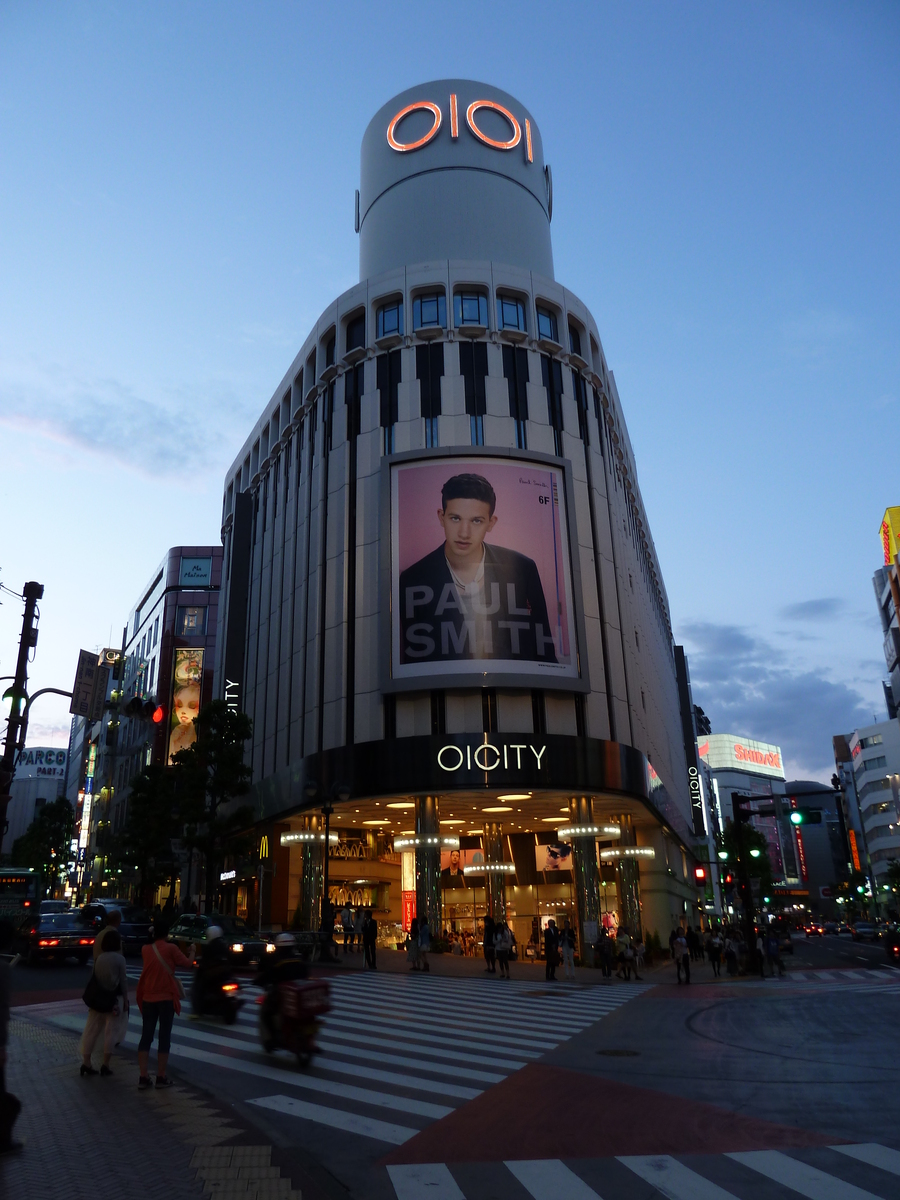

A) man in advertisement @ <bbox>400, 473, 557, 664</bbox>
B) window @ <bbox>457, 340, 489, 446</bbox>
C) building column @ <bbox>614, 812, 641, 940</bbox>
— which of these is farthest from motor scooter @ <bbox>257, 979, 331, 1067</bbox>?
window @ <bbox>457, 340, 489, 446</bbox>

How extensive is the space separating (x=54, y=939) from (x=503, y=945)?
48.6ft

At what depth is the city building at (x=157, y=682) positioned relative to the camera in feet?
268

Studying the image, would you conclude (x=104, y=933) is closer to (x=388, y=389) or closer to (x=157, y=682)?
(x=388, y=389)

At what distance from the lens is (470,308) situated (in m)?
46.0

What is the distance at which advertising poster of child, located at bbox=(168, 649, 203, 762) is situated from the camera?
3174 inches

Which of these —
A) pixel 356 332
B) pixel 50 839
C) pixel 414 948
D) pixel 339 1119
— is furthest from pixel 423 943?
pixel 50 839

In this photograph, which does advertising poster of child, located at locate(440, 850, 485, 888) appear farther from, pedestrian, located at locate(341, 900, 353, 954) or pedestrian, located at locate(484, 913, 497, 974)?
pedestrian, located at locate(484, 913, 497, 974)

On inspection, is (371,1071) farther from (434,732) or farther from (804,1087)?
(434,732)

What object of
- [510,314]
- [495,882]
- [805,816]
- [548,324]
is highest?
[548,324]

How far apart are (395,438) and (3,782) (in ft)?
87.6

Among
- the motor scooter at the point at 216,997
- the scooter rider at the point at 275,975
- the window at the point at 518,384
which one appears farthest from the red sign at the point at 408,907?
the scooter rider at the point at 275,975

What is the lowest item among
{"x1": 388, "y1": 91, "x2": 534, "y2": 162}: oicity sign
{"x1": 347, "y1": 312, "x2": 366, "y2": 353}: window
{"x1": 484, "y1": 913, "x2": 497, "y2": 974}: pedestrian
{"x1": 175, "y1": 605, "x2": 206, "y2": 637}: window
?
Result: {"x1": 484, "y1": 913, "x2": 497, "y2": 974}: pedestrian

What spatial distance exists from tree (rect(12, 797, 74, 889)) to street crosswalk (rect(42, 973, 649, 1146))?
81.9m

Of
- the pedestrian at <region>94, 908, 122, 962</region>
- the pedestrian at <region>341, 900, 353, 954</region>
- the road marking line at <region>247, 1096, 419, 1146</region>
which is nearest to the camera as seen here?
the road marking line at <region>247, 1096, 419, 1146</region>
